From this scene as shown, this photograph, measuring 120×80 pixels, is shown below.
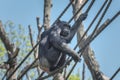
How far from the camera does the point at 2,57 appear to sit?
22.7 metres

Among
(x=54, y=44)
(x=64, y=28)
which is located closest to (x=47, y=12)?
(x=64, y=28)

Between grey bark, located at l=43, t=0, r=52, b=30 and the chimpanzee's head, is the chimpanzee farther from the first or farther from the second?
grey bark, located at l=43, t=0, r=52, b=30

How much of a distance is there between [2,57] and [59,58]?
1441cm

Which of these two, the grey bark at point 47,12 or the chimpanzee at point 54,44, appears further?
the grey bark at point 47,12

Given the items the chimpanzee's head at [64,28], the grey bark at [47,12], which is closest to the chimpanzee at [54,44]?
the chimpanzee's head at [64,28]

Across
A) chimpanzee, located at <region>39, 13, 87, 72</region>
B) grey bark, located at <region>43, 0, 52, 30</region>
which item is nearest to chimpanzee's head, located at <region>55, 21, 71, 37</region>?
chimpanzee, located at <region>39, 13, 87, 72</region>

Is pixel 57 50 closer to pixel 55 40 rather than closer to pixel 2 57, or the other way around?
pixel 55 40

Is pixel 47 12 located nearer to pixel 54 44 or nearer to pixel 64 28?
pixel 64 28

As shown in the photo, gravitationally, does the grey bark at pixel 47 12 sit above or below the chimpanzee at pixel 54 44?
below

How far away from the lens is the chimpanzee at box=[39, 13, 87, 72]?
27.0 ft

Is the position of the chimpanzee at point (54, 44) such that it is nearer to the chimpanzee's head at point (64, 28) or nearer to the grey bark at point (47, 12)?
the chimpanzee's head at point (64, 28)

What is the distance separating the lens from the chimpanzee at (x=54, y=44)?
824cm

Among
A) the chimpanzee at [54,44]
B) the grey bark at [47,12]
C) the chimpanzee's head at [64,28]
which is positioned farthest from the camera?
the grey bark at [47,12]

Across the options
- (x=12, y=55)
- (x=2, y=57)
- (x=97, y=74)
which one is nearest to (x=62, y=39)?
(x=12, y=55)
